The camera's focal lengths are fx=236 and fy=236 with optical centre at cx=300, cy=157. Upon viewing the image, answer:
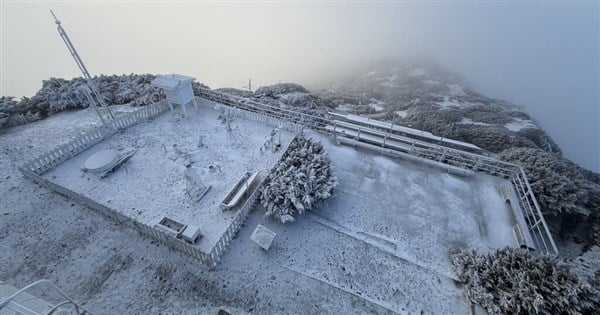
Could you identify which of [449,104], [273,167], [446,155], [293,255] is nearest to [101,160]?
[273,167]

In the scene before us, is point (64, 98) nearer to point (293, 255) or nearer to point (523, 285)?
point (293, 255)

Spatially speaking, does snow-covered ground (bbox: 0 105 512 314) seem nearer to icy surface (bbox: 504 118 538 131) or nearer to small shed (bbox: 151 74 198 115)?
small shed (bbox: 151 74 198 115)

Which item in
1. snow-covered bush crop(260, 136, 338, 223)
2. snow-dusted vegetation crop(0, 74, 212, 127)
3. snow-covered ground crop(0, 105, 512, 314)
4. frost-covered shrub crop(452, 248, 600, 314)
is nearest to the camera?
frost-covered shrub crop(452, 248, 600, 314)

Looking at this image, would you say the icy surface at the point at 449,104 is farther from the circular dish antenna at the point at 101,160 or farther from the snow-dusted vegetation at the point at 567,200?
the circular dish antenna at the point at 101,160

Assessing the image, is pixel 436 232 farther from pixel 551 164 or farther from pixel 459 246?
pixel 551 164

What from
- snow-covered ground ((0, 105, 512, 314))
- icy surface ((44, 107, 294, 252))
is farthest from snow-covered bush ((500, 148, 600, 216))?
icy surface ((44, 107, 294, 252))

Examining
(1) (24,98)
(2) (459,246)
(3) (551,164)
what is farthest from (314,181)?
(1) (24,98)
